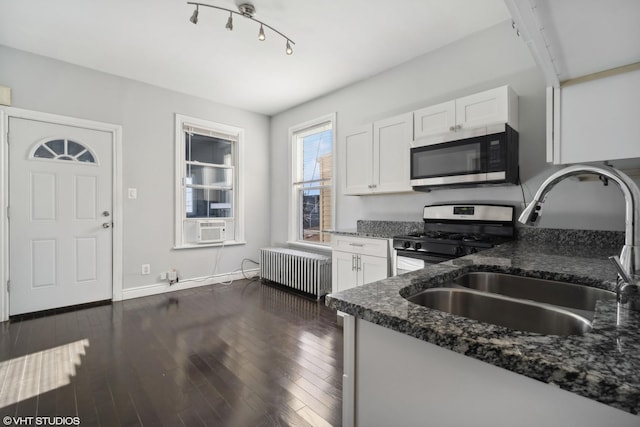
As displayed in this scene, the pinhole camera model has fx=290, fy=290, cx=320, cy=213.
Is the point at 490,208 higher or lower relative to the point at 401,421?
higher

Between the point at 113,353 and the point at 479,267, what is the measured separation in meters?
2.69

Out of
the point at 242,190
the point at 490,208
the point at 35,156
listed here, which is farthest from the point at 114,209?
the point at 490,208

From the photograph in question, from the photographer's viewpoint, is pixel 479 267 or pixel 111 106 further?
pixel 111 106

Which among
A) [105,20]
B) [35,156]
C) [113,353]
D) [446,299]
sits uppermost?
[105,20]

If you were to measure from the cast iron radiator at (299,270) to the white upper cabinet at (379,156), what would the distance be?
1.03 metres

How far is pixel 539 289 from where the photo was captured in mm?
1165

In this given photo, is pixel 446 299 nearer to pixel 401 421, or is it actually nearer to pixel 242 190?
pixel 401 421

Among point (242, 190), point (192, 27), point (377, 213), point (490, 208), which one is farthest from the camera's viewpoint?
point (242, 190)

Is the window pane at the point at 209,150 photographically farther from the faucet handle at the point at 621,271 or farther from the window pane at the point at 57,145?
the faucet handle at the point at 621,271

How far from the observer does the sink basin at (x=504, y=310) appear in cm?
85

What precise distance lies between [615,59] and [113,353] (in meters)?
3.60

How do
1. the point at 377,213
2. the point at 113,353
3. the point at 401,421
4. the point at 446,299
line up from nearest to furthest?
the point at 401,421
the point at 446,299
the point at 113,353
the point at 377,213

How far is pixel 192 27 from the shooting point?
2.64 m

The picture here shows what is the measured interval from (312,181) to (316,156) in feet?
1.26
